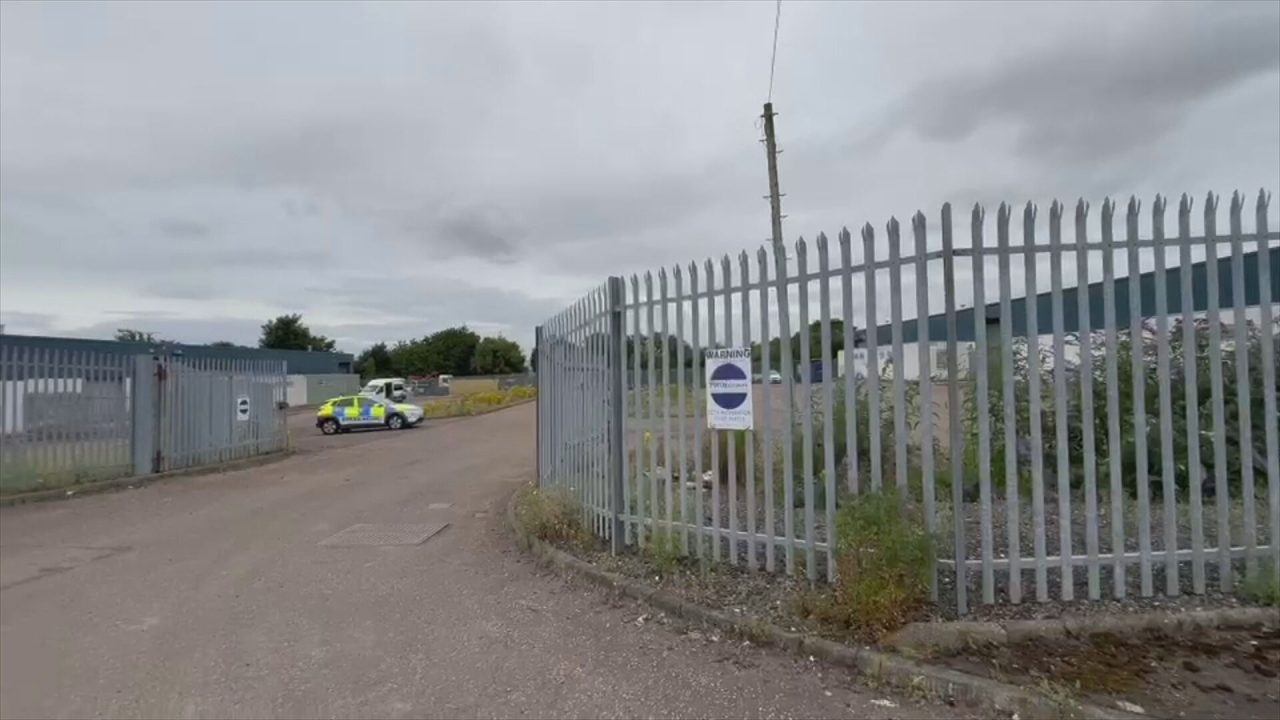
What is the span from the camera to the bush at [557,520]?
20.1ft

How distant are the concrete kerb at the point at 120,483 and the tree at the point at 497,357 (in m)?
76.1

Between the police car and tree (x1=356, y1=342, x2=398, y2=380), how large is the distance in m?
58.6

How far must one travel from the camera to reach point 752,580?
4723 mm

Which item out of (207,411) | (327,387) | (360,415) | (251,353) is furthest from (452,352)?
(207,411)

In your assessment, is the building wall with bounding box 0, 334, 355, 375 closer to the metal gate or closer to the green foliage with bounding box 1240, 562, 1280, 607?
the metal gate

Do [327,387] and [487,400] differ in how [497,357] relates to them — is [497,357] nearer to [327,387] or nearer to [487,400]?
[327,387]

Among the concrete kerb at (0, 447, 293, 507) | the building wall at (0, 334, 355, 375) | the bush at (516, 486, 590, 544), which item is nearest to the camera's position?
the bush at (516, 486, 590, 544)

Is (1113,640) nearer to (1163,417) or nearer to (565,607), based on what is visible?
(1163,417)

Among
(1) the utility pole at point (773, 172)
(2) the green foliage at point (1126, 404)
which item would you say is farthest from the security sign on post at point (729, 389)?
(1) the utility pole at point (773, 172)

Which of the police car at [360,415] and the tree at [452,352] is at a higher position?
the tree at [452,352]

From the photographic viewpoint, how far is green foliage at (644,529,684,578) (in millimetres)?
5070

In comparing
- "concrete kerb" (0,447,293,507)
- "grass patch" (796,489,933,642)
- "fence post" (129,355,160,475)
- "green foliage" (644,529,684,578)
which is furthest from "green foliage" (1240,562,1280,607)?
"fence post" (129,355,160,475)

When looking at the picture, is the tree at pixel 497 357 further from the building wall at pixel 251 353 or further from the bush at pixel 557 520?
the bush at pixel 557 520

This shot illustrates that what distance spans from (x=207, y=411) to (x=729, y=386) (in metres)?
11.9
